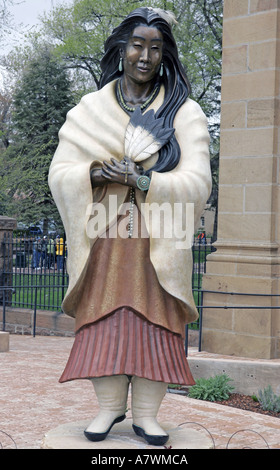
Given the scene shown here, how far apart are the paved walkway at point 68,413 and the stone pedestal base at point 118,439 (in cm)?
14

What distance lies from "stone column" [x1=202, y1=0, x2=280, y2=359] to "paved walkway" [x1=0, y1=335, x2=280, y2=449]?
1.96 metres

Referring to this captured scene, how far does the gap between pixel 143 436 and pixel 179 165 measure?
1616mm

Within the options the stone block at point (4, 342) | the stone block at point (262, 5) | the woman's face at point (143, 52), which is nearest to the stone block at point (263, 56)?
the stone block at point (262, 5)

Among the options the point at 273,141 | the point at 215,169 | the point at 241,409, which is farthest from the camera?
the point at 215,169

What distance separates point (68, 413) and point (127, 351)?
2.33 m

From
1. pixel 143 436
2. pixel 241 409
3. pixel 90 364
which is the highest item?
pixel 90 364

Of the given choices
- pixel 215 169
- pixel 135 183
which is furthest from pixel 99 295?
pixel 215 169

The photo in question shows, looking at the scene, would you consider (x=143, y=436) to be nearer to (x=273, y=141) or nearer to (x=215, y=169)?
(x=273, y=141)

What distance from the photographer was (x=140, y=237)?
12.3 feet

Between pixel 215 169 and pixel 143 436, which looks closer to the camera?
pixel 143 436

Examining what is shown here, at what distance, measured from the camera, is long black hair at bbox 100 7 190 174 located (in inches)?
147

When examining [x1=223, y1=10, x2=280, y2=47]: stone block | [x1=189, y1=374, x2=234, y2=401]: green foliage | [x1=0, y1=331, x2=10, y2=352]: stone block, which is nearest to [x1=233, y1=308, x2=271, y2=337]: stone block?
[x1=189, y1=374, x2=234, y2=401]: green foliage

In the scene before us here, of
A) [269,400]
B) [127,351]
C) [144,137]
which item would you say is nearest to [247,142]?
[269,400]

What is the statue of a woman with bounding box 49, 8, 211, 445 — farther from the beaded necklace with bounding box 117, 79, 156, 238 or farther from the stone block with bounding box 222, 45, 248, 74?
the stone block with bounding box 222, 45, 248, 74
